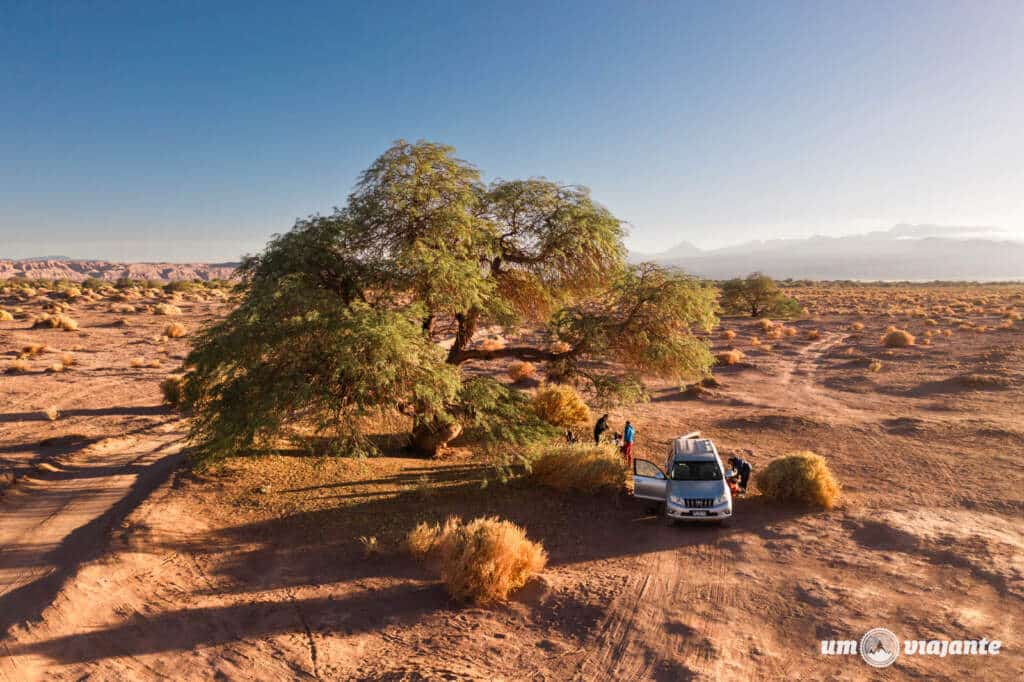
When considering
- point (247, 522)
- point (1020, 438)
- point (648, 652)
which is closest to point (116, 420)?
point (247, 522)

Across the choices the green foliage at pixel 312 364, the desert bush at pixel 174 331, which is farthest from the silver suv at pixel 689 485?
the desert bush at pixel 174 331

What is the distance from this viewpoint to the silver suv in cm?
1045

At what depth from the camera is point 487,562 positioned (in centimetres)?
801

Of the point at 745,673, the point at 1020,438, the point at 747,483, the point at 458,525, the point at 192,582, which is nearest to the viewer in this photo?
the point at 745,673

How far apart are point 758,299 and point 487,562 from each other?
57.1 metres

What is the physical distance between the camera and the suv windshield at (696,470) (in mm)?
10984

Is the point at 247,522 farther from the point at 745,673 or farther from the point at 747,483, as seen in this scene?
the point at 747,483

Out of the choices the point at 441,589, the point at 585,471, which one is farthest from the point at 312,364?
the point at 585,471

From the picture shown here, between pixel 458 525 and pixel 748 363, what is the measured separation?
2582 centimetres

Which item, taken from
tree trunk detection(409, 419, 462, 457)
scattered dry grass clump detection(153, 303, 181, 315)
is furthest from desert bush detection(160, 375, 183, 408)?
scattered dry grass clump detection(153, 303, 181, 315)

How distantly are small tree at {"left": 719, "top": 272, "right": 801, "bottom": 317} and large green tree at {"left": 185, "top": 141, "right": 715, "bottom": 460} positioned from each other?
49312 millimetres

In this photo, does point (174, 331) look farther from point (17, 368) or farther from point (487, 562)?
point (487, 562)

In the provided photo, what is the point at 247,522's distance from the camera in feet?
34.3

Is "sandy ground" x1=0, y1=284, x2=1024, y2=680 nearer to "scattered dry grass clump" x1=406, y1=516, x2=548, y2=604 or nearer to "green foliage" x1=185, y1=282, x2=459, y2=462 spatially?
"scattered dry grass clump" x1=406, y1=516, x2=548, y2=604
